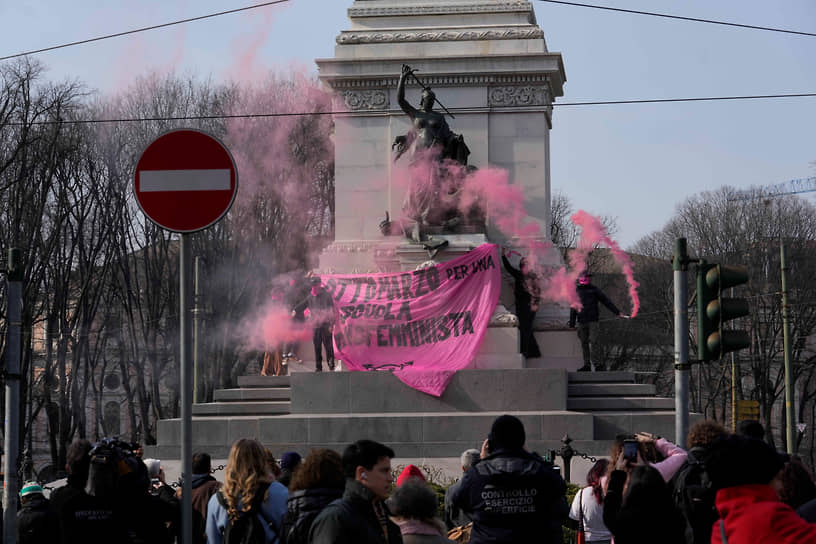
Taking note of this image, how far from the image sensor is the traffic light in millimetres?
11141

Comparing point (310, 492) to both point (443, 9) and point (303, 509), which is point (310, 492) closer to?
point (303, 509)

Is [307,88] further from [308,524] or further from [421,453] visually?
[308,524]

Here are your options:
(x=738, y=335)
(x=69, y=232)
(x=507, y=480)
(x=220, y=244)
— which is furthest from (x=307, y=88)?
(x=507, y=480)

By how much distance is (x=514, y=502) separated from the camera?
8.43 meters

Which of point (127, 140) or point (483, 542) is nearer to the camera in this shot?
point (483, 542)

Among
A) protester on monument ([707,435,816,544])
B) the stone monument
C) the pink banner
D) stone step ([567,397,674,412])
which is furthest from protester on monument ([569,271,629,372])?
protester on monument ([707,435,816,544])

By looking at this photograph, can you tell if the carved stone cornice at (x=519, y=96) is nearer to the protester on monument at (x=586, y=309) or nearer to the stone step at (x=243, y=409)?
the protester on monument at (x=586, y=309)

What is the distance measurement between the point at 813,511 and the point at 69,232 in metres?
42.7

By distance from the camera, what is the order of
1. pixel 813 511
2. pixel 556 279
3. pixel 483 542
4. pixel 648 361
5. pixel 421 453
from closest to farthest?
1. pixel 813 511
2. pixel 483 542
3. pixel 421 453
4. pixel 556 279
5. pixel 648 361

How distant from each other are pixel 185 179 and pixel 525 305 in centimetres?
1937

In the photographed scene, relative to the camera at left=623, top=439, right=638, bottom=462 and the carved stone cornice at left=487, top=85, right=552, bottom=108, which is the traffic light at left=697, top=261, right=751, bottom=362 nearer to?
the camera at left=623, top=439, right=638, bottom=462

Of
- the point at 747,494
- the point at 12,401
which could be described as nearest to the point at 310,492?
the point at 747,494

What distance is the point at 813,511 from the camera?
7.84m

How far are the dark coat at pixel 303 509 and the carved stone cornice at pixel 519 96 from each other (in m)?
21.3
